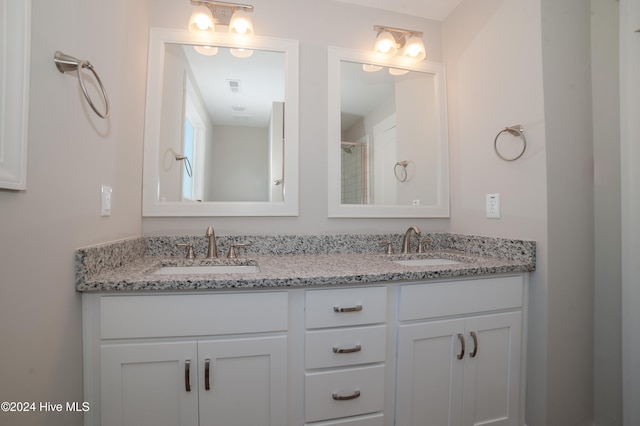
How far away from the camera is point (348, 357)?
992 mm

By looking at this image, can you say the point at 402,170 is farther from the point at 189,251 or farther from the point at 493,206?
the point at 189,251

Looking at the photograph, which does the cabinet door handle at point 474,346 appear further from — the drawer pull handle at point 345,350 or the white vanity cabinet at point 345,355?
the drawer pull handle at point 345,350

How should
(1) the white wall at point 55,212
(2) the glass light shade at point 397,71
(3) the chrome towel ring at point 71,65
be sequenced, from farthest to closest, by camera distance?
1. (2) the glass light shade at point 397,71
2. (3) the chrome towel ring at point 71,65
3. (1) the white wall at point 55,212

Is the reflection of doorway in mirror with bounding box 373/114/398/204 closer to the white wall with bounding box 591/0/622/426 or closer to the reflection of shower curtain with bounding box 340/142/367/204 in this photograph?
the reflection of shower curtain with bounding box 340/142/367/204

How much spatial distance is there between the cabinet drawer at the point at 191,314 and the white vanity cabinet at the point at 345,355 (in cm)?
14

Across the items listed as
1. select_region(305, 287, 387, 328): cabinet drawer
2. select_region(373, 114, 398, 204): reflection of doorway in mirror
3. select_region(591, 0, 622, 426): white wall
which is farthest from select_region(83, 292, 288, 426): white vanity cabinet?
select_region(591, 0, 622, 426): white wall

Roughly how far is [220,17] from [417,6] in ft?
3.84

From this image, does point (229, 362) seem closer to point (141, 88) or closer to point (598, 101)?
point (141, 88)

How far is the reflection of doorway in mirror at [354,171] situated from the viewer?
1.57 meters

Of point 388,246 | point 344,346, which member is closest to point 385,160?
point 388,246

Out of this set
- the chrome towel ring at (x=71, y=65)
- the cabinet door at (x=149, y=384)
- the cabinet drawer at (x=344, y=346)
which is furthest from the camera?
the cabinet drawer at (x=344, y=346)

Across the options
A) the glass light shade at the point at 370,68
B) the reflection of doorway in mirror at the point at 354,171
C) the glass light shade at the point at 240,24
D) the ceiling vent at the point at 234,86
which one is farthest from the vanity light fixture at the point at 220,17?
the reflection of doorway in mirror at the point at 354,171

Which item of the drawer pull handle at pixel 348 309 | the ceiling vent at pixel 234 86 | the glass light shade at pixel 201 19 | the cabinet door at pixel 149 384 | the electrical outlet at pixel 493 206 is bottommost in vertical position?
the cabinet door at pixel 149 384

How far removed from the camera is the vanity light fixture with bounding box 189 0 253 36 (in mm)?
1386
